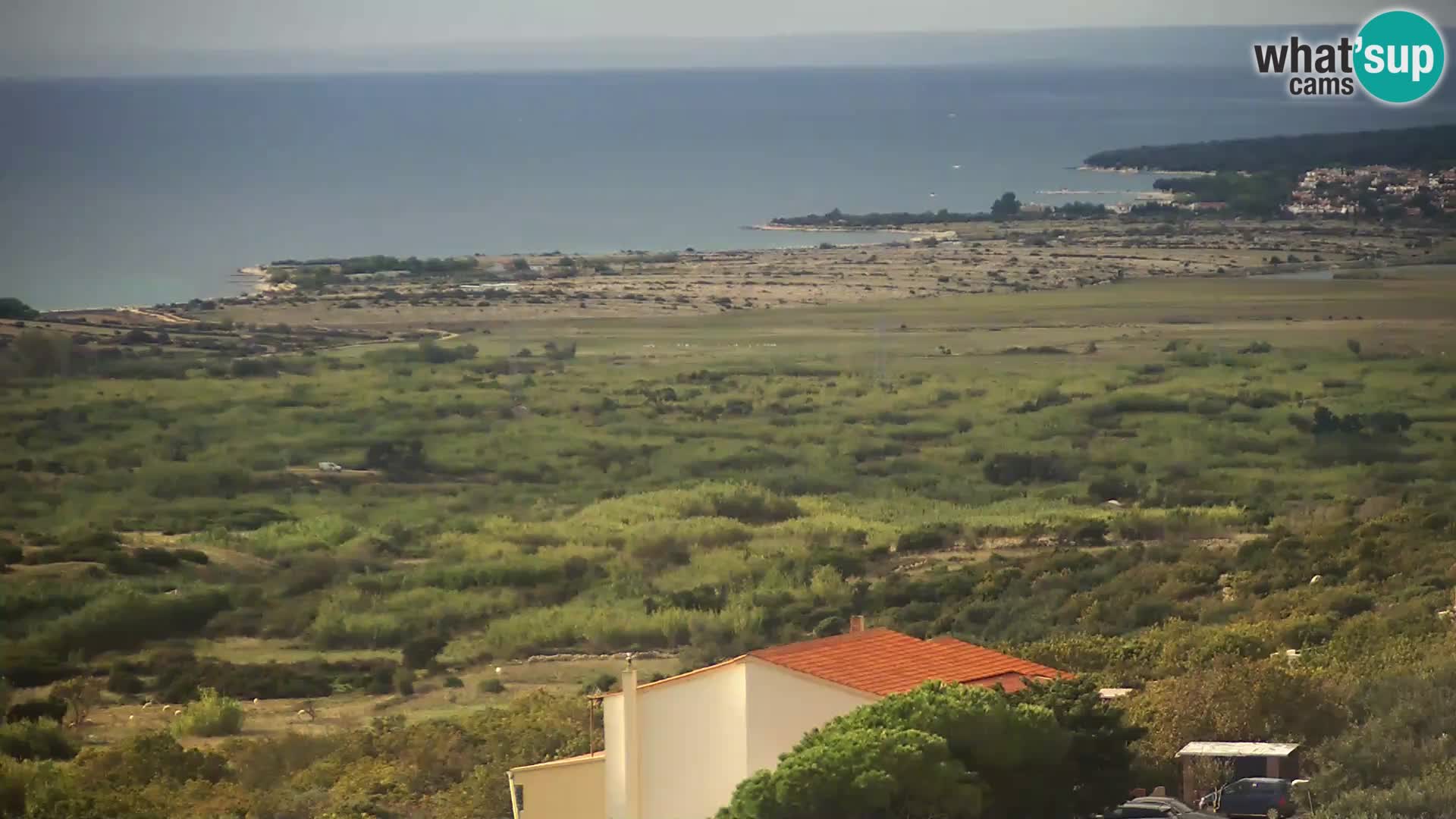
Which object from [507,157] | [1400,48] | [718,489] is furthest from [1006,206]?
[1400,48]

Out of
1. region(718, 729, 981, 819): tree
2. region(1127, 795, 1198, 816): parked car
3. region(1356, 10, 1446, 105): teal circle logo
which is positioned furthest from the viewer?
region(1356, 10, 1446, 105): teal circle logo

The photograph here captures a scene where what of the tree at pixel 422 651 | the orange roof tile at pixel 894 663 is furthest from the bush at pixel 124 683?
the orange roof tile at pixel 894 663

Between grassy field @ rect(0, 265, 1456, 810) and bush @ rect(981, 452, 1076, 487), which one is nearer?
grassy field @ rect(0, 265, 1456, 810)

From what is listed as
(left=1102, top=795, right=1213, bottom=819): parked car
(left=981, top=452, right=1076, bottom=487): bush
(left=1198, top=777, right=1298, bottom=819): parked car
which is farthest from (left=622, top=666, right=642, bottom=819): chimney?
(left=981, top=452, right=1076, bottom=487): bush

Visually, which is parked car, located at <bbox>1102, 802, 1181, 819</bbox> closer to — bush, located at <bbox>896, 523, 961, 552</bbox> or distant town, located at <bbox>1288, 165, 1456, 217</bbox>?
bush, located at <bbox>896, 523, 961, 552</bbox>

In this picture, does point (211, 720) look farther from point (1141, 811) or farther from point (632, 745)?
point (1141, 811)

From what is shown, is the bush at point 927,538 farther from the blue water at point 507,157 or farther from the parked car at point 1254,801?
the parked car at point 1254,801
